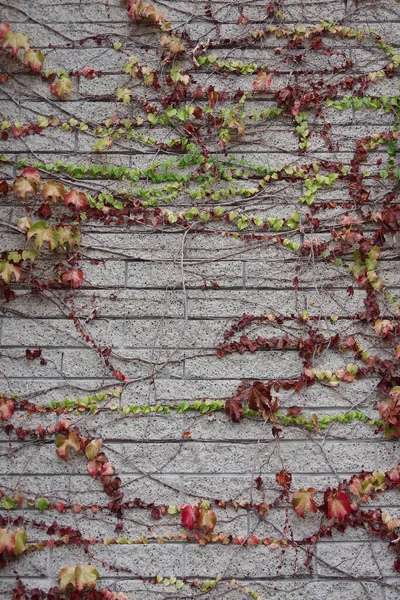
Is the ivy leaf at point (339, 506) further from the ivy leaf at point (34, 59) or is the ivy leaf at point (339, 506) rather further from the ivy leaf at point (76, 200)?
the ivy leaf at point (34, 59)

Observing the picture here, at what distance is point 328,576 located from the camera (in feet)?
7.54

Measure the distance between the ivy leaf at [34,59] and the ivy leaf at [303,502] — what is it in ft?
5.90

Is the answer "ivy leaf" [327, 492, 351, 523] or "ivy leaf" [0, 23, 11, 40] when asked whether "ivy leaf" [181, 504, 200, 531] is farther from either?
"ivy leaf" [0, 23, 11, 40]

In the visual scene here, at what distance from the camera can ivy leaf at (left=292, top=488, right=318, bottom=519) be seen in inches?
90.5

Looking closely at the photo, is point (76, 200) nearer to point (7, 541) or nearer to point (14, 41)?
point (14, 41)

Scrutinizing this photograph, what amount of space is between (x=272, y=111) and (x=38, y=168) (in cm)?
90

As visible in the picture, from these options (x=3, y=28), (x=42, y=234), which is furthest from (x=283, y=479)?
(x=3, y=28)

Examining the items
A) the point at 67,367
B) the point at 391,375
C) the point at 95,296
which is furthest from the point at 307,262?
the point at 67,367

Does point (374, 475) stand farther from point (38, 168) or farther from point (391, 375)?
point (38, 168)

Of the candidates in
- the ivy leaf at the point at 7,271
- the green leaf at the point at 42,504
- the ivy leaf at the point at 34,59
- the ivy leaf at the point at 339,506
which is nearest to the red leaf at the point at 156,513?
the green leaf at the point at 42,504

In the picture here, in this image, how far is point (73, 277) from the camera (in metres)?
2.48

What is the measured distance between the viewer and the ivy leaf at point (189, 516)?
7.54 ft

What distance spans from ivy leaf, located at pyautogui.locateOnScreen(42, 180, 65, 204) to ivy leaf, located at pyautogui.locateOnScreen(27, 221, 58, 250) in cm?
10

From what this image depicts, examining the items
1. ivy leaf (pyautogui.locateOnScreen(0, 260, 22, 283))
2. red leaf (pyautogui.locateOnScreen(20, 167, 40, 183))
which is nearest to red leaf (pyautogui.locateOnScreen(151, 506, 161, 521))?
ivy leaf (pyautogui.locateOnScreen(0, 260, 22, 283))
